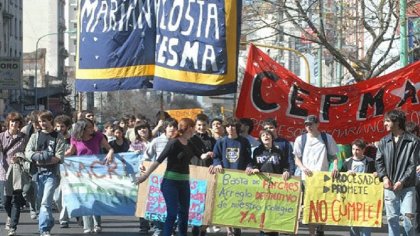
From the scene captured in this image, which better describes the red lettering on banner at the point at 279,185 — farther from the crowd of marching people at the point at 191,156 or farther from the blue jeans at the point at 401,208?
the blue jeans at the point at 401,208

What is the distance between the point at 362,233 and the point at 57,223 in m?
5.12

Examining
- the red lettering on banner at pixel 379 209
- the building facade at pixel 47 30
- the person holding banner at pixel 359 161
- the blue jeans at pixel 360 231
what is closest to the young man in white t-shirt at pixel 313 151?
Answer: the person holding banner at pixel 359 161

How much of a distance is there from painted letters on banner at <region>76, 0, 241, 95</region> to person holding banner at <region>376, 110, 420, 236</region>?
2.22 meters

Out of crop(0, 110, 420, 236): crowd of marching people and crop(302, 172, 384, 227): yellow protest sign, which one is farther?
crop(302, 172, 384, 227): yellow protest sign

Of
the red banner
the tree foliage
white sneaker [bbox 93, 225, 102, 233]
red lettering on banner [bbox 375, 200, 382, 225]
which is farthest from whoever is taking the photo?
the tree foliage

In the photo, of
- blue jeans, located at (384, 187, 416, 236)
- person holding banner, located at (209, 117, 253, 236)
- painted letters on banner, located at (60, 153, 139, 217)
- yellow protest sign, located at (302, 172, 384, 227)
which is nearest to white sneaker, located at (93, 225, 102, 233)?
painted letters on banner, located at (60, 153, 139, 217)

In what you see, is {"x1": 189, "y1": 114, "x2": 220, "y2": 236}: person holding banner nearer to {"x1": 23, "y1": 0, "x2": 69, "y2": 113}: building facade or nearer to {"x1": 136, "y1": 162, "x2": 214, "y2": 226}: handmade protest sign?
{"x1": 136, "y1": 162, "x2": 214, "y2": 226}: handmade protest sign

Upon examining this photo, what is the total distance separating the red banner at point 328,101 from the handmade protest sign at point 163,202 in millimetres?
1362

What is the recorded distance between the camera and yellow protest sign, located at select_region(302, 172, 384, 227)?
39.8ft

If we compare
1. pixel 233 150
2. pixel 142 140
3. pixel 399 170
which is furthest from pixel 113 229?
pixel 399 170

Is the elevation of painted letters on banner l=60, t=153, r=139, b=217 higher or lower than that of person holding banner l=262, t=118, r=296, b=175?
lower

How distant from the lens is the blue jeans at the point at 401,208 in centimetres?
1048

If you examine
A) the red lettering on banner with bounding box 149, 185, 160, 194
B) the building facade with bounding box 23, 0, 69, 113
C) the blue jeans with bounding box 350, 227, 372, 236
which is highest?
the building facade with bounding box 23, 0, 69, 113

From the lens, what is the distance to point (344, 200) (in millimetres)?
12242
